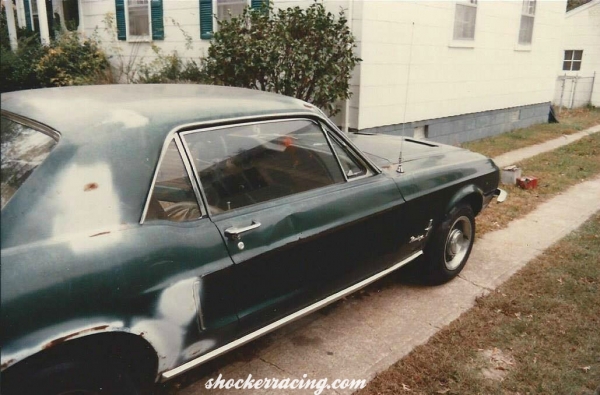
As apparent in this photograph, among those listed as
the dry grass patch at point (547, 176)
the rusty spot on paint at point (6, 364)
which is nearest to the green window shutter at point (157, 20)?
the dry grass patch at point (547, 176)

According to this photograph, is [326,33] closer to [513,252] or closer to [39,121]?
[513,252]

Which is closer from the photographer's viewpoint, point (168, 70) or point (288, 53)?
point (288, 53)

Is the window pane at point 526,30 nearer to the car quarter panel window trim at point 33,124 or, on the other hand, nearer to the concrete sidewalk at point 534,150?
the concrete sidewalk at point 534,150

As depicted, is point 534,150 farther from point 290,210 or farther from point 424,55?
point 290,210

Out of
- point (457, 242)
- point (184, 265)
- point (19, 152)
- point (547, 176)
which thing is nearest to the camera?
point (19, 152)

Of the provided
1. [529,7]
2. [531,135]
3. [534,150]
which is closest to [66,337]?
[534,150]

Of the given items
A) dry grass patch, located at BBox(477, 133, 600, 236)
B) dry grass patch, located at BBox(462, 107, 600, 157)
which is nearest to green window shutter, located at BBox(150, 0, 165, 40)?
dry grass patch, located at BBox(462, 107, 600, 157)

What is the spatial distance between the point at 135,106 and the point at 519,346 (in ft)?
9.11

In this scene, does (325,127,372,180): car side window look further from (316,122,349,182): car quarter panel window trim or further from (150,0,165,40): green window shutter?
(150,0,165,40): green window shutter

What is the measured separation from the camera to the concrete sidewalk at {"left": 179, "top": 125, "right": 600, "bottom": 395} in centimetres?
308

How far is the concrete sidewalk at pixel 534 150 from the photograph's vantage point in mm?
8920

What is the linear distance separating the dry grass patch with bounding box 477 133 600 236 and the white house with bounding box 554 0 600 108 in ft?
28.6

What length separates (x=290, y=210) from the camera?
278 centimetres

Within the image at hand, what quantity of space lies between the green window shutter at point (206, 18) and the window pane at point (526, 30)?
22.8 feet
